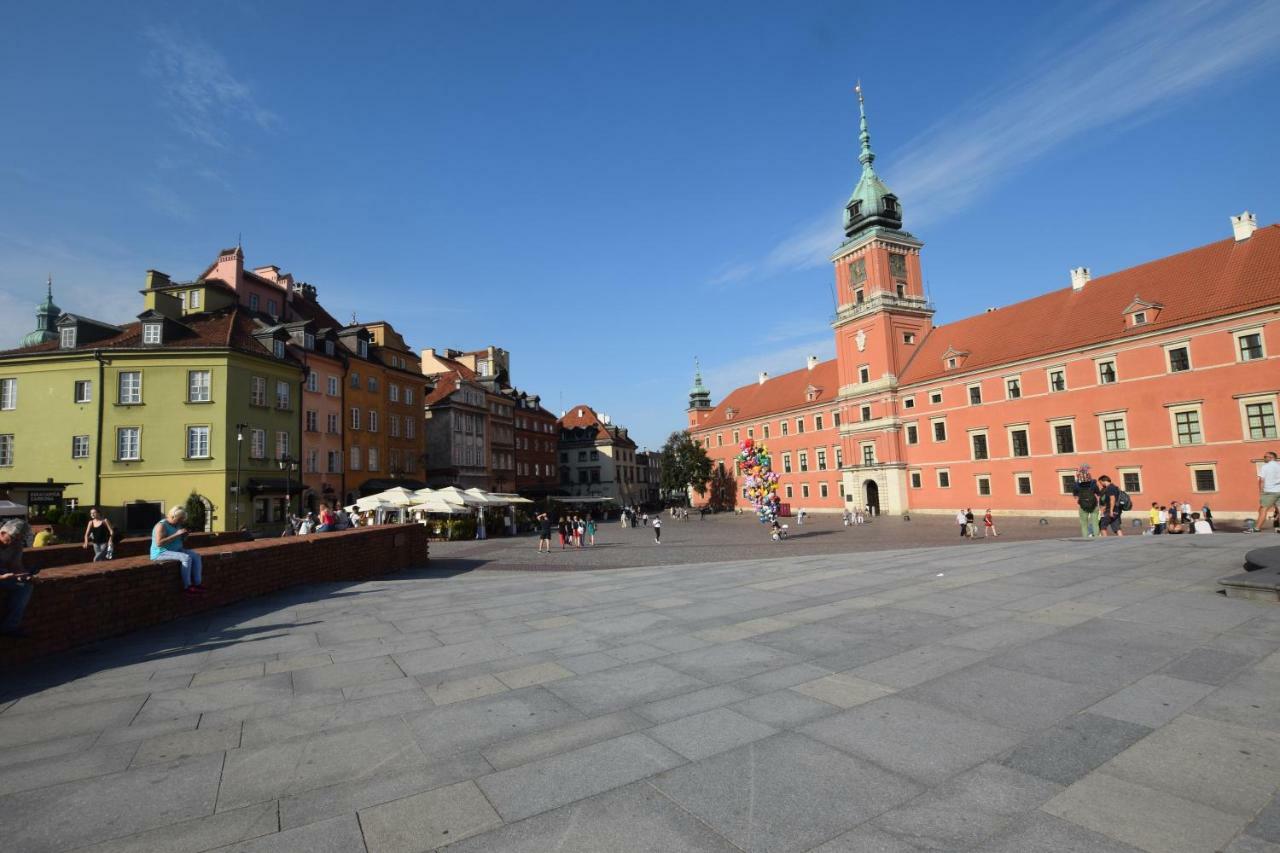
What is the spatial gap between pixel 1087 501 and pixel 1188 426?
26.7 meters

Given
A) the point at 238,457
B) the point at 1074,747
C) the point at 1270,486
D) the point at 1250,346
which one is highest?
the point at 1250,346

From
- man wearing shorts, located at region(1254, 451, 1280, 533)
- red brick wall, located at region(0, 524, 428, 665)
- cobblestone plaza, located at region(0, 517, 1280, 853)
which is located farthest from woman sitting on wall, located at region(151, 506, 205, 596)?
man wearing shorts, located at region(1254, 451, 1280, 533)

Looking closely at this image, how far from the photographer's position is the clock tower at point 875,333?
5728 centimetres

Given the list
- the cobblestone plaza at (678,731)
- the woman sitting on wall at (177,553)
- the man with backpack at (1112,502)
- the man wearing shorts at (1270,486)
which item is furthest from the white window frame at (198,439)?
the man wearing shorts at (1270,486)

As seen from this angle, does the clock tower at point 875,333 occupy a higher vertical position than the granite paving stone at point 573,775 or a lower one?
higher

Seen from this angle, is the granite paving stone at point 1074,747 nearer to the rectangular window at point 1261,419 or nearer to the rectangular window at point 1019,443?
the rectangular window at point 1261,419

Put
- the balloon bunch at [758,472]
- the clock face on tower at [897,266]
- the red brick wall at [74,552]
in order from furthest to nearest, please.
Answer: the clock face on tower at [897,266]
the balloon bunch at [758,472]
the red brick wall at [74,552]

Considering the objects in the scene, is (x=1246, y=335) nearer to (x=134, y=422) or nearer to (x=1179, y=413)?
(x=1179, y=413)

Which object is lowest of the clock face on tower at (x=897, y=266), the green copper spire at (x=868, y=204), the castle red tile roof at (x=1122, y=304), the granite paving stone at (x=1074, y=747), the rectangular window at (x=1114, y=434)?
the granite paving stone at (x=1074, y=747)

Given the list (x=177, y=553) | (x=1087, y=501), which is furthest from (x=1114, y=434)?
(x=177, y=553)

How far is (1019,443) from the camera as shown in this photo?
45688 millimetres

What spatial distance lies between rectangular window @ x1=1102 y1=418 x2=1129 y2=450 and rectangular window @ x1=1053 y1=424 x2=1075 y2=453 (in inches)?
82.7

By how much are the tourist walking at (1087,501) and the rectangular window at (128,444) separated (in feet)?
135

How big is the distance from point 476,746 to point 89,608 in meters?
7.10
